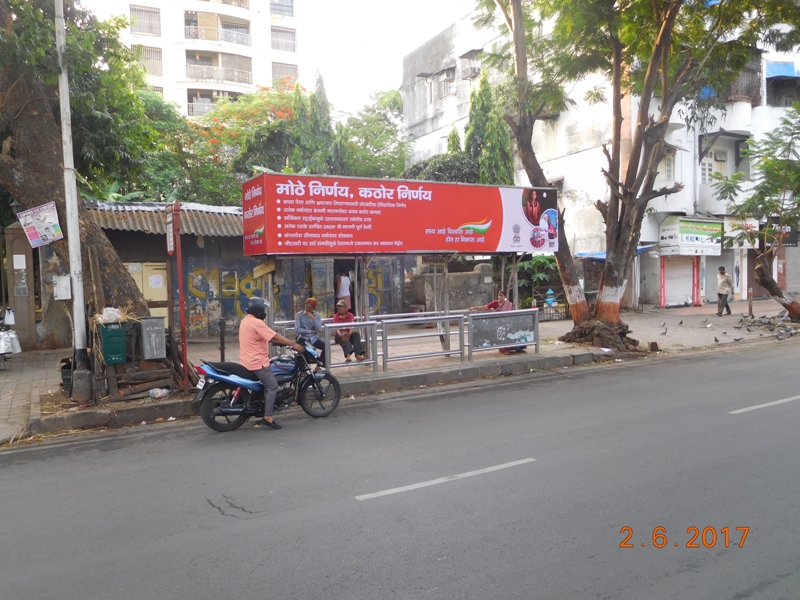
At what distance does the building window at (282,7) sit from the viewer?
133 ft

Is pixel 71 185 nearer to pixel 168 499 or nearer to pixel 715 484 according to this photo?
pixel 168 499

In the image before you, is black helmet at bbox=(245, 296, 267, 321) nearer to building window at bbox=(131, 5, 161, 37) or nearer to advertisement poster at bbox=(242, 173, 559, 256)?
advertisement poster at bbox=(242, 173, 559, 256)

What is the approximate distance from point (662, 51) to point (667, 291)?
1316cm

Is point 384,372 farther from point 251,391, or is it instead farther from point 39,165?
point 39,165

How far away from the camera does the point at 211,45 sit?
37.7m

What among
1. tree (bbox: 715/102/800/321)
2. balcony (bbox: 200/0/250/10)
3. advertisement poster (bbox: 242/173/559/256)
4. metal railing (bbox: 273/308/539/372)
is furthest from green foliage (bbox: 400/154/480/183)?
balcony (bbox: 200/0/250/10)

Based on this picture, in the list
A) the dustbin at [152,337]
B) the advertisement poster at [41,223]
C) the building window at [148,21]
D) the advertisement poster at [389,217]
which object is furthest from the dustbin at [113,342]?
the building window at [148,21]

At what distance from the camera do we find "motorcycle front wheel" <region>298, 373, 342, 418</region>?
7932 mm

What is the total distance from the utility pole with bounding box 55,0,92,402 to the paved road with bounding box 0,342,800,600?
133cm

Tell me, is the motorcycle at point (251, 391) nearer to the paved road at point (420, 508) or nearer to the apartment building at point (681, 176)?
the paved road at point (420, 508)

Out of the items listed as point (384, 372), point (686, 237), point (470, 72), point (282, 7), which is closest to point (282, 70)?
point (282, 7)

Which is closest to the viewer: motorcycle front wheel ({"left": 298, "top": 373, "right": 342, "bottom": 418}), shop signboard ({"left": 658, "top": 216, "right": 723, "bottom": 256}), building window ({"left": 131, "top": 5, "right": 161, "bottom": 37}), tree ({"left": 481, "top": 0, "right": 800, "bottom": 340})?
motorcycle front wheel ({"left": 298, "top": 373, "right": 342, "bottom": 418})

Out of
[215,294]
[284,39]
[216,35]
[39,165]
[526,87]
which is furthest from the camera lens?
[284,39]

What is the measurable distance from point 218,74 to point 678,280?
29.0 meters
